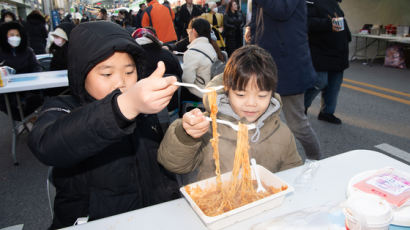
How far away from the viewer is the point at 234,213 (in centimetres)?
96

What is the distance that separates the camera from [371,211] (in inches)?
28.9

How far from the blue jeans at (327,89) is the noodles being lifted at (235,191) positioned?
2627 mm

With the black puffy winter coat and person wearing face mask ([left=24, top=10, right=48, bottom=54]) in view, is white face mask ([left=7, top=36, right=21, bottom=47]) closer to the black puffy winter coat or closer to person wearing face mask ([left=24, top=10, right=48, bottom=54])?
the black puffy winter coat

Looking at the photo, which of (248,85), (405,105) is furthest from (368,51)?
(248,85)

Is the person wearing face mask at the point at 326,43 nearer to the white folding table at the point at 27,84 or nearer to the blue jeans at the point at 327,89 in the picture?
the blue jeans at the point at 327,89

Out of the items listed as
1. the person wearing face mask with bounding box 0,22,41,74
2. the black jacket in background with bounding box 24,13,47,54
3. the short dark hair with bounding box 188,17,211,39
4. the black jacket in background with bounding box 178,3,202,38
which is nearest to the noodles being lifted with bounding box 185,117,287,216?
the short dark hair with bounding box 188,17,211,39

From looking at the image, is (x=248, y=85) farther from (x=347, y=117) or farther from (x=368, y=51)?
(x=368, y=51)

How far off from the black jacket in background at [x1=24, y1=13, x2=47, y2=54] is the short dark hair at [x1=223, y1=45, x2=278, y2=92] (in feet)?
25.5

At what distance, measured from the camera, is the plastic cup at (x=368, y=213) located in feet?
2.38

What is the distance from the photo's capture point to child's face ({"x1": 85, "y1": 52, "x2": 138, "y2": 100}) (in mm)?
1260

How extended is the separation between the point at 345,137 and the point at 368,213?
11.0 feet

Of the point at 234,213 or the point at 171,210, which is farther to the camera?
the point at 171,210

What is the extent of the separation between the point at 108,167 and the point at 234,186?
2.08ft

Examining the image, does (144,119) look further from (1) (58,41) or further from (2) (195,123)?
(1) (58,41)
